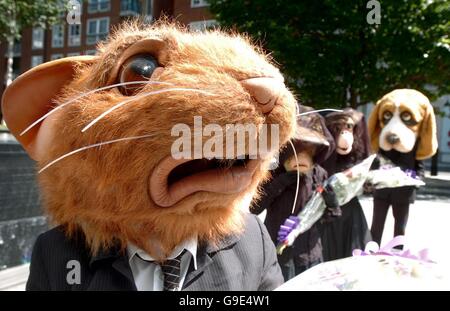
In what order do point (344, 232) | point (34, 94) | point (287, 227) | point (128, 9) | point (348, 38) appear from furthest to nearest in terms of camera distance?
1. point (348, 38)
2. point (128, 9)
3. point (344, 232)
4. point (287, 227)
5. point (34, 94)

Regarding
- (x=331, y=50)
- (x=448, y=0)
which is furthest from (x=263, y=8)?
(x=448, y=0)

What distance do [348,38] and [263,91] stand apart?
9634 mm

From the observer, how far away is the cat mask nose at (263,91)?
1223mm

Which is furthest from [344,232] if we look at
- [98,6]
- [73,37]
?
[73,37]

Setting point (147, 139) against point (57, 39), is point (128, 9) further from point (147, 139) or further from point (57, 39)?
point (57, 39)

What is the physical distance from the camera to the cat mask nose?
1.22m

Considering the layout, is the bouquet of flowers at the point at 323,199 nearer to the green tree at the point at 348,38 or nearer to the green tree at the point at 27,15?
the green tree at the point at 348,38

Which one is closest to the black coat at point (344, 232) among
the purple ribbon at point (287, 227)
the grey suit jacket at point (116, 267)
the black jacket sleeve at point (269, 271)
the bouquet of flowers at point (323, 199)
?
the bouquet of flowers at point (323, 199)

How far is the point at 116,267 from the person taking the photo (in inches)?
50.9

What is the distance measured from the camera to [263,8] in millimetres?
10266

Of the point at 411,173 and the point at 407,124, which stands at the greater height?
the point at 407,124

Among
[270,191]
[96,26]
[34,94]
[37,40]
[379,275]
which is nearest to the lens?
[379,275]
